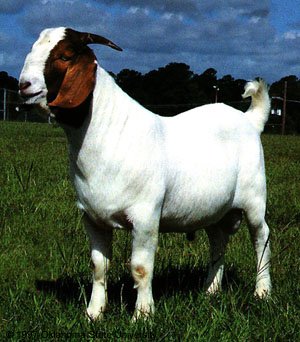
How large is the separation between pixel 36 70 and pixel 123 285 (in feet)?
4.99

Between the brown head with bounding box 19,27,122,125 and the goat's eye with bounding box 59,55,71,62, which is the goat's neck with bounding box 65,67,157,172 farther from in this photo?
the goat's eye with bounding box 59,55,71,62

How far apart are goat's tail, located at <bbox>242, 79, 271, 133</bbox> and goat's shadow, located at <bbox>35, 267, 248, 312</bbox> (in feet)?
3.51

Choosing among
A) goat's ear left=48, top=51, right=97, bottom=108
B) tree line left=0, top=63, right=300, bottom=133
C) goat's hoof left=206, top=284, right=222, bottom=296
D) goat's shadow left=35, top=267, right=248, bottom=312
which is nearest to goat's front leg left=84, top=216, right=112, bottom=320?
goat's shadow left=35, top=267, right=248, bottom=312

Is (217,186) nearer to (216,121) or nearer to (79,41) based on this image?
(216,121)

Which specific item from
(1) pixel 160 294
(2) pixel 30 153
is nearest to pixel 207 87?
(2) pixel 30 153

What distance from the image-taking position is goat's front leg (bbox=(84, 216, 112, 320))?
449 cm

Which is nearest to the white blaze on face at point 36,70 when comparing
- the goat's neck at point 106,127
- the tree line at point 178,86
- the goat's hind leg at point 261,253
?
the goat's neck at point 106,127

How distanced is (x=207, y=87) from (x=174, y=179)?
2823 inches

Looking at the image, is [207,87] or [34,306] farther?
[207,87]

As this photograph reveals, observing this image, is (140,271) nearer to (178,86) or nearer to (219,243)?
(219,243)

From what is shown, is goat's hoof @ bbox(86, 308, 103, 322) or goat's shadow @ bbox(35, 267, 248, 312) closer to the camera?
goat's hoof @ bbox(86, 308, 103, 322)

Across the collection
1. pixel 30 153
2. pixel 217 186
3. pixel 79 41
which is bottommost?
pixel 30 153

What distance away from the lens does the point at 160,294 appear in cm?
524

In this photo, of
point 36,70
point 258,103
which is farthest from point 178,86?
point 36,70
